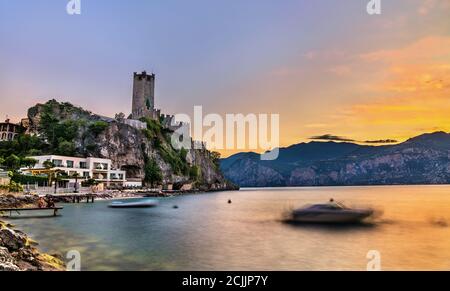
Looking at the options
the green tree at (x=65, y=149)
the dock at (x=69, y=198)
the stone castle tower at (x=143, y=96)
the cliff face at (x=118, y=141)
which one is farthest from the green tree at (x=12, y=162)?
the stone castle tower at (x=143, y=96)

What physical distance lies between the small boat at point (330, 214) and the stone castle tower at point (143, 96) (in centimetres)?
8472

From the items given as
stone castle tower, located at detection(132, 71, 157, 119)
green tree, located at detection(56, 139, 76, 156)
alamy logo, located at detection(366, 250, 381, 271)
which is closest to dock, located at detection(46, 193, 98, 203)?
green tree, located at detection(56, 139, 76, 156)

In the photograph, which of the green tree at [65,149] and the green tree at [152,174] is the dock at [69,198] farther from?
the green tree at [152,174]

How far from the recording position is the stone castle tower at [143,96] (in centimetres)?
10465

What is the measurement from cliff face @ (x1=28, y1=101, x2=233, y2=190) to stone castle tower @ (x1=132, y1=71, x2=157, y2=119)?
25.5 feet

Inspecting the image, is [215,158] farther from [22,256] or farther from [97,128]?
[22,256]

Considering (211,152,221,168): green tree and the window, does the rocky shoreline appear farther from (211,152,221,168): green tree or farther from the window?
(211,152,221,168): green tree

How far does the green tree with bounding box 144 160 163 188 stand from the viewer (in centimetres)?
8425

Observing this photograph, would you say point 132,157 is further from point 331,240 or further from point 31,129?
point 331,240

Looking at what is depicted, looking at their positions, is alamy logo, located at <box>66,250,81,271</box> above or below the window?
below

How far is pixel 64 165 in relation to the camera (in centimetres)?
6125

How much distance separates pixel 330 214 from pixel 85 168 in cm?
5400
